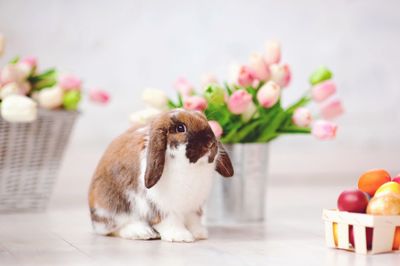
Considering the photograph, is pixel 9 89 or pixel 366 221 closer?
pixel 366 221

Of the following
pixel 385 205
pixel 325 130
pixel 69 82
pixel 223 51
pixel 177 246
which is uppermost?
pixel 223 51

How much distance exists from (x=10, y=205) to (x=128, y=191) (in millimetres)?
680

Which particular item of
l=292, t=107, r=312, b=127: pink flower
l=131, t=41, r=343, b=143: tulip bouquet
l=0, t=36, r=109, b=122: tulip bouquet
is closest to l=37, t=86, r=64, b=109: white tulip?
l=0, t=36, r=109, b=122: tulip bouquet

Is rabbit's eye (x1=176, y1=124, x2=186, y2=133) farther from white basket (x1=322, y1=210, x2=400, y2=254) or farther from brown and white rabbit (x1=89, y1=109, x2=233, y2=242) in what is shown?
white basket (x1=322, y1=210, x2=400, y2=254)

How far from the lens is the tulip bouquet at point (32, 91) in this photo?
84.7 inches

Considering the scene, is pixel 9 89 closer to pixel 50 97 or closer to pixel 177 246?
pixel 50 97

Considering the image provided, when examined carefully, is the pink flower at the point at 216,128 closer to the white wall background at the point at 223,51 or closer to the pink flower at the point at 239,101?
the pink flower at the point at 239,101

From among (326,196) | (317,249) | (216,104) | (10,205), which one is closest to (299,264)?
(317,249)

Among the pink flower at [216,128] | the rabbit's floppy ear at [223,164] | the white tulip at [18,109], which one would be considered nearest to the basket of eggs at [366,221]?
the rabbit's floppy ear at [223,164]

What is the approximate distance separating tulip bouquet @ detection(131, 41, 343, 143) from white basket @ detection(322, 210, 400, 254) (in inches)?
16.8

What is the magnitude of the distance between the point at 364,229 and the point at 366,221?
18 mm

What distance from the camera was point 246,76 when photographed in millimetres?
2039

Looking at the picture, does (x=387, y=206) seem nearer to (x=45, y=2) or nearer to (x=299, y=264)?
(x=299, y=264)

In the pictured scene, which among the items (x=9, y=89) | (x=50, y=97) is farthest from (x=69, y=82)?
(x=9, y=89)
